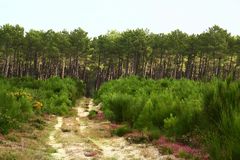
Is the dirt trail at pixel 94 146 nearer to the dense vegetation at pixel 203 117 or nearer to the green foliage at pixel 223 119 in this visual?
the dense vegetation at pixel 203 117

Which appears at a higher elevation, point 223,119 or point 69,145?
point 223,119

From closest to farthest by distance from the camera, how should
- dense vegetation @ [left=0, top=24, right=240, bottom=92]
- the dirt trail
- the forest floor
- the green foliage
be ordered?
the green foliage → the forest floor → the dirt trail → dense vegetation @ [left=0, top=24, right=240, bottom=92]

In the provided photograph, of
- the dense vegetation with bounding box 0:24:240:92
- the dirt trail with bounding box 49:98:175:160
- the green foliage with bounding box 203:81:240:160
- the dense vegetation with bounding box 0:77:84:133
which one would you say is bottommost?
the dirt trail with bounding box 49:98:175:160

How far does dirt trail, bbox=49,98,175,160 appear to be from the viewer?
36.5 feet

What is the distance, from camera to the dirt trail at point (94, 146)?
11117 millimetres

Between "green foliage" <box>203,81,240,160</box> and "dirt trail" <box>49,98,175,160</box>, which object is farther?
"dirt trail" <box>49,98,175,160</box>

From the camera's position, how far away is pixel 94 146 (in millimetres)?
13047

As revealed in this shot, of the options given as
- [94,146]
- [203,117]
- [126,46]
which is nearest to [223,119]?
[203,117]

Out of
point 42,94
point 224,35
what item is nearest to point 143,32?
point 224,35

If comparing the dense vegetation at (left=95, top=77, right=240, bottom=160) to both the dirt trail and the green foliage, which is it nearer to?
the green foliage

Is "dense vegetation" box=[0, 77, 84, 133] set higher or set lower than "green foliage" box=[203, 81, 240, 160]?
lower

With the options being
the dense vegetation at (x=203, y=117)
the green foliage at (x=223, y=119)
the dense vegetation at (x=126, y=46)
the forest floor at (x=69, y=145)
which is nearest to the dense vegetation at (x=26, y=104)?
the forest floor at (x=69, y=145)

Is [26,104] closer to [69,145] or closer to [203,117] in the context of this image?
[69,145]

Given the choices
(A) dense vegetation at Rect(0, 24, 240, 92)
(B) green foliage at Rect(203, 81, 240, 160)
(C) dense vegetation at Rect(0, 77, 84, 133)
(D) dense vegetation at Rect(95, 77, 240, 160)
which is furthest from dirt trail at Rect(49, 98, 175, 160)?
(A) dense vegetation at Rect(0, 24, 240, 92)
